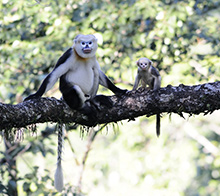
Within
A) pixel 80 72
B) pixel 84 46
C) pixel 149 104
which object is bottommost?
pixel 149 104

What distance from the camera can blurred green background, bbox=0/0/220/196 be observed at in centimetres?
712

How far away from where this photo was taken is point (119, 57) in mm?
7926

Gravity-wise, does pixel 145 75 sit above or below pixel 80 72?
below

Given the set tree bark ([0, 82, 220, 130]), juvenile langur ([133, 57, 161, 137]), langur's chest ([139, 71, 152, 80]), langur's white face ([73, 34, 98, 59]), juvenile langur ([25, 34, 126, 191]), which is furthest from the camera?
langur's chest ([139, 71, 152, 80])

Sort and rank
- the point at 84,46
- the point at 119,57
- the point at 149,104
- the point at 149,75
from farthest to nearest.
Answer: the point at 119,57
the point at 149,75
the point at 84,46
the point at 149,104

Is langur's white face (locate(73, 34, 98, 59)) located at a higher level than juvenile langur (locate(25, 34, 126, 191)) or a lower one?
higher

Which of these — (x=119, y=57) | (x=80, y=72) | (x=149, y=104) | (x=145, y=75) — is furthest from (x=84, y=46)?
(x=119, y=57)

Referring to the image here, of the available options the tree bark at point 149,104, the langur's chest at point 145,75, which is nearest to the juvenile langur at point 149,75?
the langur's chest at point 145,75

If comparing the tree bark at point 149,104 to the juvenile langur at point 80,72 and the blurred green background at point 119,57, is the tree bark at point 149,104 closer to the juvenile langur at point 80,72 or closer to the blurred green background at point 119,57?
the juvenile langur at point 80,72

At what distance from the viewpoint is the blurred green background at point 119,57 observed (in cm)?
712

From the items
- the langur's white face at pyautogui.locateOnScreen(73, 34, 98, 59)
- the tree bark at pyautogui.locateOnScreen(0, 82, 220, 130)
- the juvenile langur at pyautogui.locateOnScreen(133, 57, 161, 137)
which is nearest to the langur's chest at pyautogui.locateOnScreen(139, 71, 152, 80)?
the juvenile langur at pyautogui.locateOnScreen(133, 57, 161, 137)

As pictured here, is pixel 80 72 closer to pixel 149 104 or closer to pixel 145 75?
pixel 145 75

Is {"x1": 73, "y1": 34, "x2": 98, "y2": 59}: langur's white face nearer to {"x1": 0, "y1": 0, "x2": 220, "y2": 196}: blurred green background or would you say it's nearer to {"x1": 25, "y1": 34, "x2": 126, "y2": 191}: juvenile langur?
{"x1": 25, "y1": 34, "x2": 126, "y2": 191}: juvenile langur

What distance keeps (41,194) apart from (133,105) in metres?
Result: 3.27
